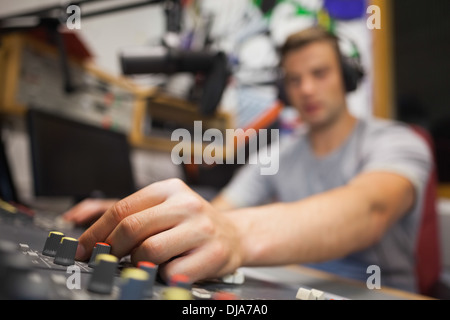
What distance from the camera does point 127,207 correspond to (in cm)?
36

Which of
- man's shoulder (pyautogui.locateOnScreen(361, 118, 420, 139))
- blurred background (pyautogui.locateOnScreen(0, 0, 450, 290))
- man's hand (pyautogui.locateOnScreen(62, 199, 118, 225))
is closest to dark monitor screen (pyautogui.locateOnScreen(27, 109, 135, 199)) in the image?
blurred background (pyautogui.locateOnScreen(0, 0, 450, 290))

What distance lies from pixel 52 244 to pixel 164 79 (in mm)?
1544

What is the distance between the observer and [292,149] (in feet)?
4.21

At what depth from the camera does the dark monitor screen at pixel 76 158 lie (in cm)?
90

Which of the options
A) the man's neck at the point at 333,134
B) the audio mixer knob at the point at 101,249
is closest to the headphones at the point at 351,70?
the man's neck at the point at 333,134

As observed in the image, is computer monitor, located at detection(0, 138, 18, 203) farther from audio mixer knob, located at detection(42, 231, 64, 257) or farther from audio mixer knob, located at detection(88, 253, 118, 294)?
audio mixer knob, located at detection(88, 253, 118, 294)

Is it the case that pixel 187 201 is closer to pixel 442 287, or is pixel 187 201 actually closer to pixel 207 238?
pixel 207 238

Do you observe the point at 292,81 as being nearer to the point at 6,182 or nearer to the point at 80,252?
the point at 6,182

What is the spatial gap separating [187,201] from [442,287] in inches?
28.6

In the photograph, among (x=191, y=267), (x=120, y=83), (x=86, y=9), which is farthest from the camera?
(x=120, y=83)

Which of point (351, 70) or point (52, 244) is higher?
point (351, 70)

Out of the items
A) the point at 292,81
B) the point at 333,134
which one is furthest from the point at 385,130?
the point at 292,81

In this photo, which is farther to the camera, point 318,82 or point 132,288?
point 318,82
